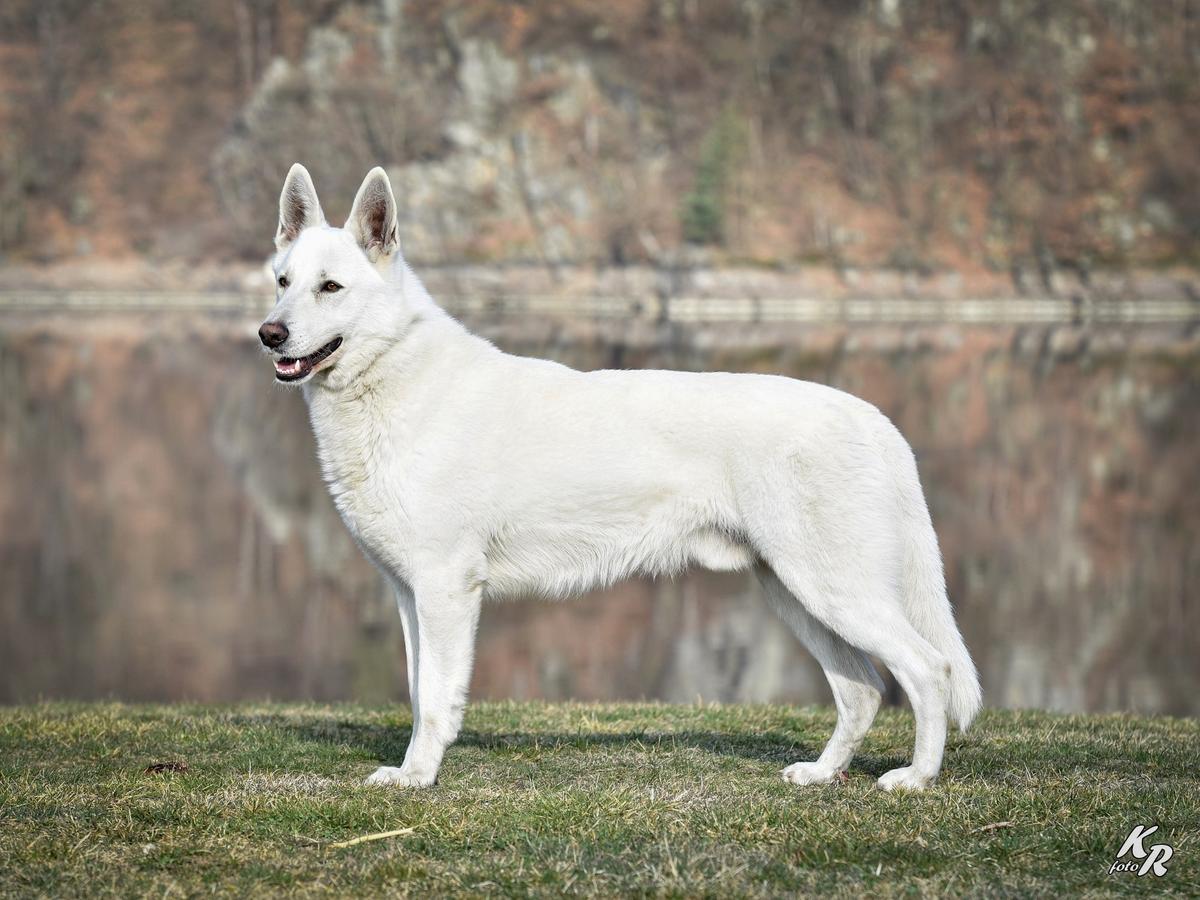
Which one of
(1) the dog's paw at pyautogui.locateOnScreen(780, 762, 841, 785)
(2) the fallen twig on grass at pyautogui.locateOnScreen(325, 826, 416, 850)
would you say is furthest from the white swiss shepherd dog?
(2) the fallen twig on grass at pyautogui.locateOnScreen(325, 826, 416, 850)

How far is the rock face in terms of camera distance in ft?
62.0

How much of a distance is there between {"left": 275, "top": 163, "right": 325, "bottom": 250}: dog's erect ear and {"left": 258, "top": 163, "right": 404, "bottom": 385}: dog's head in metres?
0.08

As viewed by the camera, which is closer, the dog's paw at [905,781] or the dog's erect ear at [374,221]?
the dog's paw at [905,781]

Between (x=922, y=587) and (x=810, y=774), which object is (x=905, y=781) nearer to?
(x=810, y=774)

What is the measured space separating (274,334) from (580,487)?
5.43 feet

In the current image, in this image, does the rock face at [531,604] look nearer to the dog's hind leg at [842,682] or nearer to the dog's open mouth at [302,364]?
the dog's hind leg at [842,682]

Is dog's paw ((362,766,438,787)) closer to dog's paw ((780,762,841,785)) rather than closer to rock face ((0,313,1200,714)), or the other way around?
dog's paw ((780,762,841,785))

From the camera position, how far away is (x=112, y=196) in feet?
356

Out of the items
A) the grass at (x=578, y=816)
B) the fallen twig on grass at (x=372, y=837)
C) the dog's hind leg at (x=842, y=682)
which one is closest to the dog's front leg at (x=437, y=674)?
the grass at (x=578, y=816)

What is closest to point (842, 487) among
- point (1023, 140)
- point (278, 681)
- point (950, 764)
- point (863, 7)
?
point (950, 764)

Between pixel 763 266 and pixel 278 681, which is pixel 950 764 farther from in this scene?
pixel 763 266

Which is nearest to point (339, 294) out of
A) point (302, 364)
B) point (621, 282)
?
point (302, 364)

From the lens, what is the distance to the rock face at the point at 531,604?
18906 mm

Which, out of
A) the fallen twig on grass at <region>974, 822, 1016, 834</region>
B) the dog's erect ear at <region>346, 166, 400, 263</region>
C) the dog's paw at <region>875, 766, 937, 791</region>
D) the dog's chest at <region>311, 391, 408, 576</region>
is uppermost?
the dog's erect ear at <region>346, 166, 400, 263</region>
